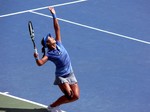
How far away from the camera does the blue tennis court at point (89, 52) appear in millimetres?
13766

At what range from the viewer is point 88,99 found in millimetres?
13602

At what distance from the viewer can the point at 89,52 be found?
1644 cm

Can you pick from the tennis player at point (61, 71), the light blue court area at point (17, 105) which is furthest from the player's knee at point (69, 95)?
the light blue court area at point (17, 105)

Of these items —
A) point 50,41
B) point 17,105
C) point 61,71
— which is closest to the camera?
point 50,41

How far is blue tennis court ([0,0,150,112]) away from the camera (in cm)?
1377

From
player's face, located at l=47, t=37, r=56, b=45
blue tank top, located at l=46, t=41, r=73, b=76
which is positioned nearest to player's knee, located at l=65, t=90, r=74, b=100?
blue tank top, located at l=46, t=41, r=73, b=76

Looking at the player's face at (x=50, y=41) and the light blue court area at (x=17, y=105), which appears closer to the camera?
the player's face at (x=50, y=41)

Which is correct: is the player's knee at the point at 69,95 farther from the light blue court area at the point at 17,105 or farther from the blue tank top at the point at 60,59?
the light blue court area at the point at 17,105

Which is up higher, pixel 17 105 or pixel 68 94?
pixel 68 94

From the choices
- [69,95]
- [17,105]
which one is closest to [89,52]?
[17,105]

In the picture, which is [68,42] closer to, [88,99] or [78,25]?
[78,25]

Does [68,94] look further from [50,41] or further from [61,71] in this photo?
[50,41]

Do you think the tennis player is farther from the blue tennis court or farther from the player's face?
the blue tennis court

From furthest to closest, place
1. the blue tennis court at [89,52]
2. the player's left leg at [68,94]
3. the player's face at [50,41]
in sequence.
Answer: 1. the blue tennis court at [89,52]
2. the player's left leg at [68,94]
3. the player's face at [50,41]
